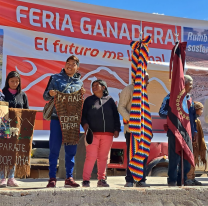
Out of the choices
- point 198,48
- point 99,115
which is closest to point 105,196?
point 99,115

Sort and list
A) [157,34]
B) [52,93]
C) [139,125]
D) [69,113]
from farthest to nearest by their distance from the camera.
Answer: [157,34] < [139,125] < [69,113] < [52,93]

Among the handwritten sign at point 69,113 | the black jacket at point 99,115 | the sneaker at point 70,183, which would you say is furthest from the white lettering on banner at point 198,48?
the sneaker at point 70,183

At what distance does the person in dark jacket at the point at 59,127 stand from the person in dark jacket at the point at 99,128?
326 mm

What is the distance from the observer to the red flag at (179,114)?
4207mm

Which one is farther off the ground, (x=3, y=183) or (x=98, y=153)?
(x=98, y=153)

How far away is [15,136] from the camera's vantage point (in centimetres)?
401

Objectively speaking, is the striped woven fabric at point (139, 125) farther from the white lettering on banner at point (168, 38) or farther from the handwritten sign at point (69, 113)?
the white lettering on banner at point (168, 38)

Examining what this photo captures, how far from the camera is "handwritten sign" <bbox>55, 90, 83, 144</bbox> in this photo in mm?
3715

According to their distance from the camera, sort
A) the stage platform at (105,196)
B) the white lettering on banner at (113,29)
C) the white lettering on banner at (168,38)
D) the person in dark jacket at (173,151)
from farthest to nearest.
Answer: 1. the white lettering on banner at (168,38)
2. the white lettering on banner at (113,29)
3. the person in dark jacket at (173,151)
4. the stage platform at (105,196)

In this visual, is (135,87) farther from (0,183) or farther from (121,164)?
(121,164)

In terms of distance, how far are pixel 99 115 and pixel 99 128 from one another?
0.54ft

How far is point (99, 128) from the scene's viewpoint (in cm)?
407

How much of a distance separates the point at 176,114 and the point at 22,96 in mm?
2086

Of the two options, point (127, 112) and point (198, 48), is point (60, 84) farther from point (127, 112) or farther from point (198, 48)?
point (198, 48)
